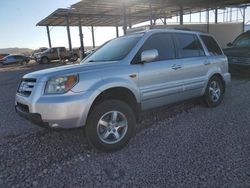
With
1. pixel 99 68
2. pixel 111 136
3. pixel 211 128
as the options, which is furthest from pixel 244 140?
pixel 99 68

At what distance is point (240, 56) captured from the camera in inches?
371

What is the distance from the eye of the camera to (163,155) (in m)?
3.54

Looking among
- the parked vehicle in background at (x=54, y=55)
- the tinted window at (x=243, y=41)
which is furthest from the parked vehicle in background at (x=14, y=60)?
the tinted window at (x=243, y=41)

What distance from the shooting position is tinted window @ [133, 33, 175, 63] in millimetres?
4366

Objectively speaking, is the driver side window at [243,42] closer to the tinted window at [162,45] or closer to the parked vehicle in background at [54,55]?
the tinted window at [162,45]

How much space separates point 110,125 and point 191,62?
232 centimetres

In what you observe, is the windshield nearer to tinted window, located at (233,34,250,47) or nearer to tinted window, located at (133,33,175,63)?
tinted window, located at (133,33,175,63)

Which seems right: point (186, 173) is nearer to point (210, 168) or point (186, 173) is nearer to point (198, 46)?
point (210, 168)

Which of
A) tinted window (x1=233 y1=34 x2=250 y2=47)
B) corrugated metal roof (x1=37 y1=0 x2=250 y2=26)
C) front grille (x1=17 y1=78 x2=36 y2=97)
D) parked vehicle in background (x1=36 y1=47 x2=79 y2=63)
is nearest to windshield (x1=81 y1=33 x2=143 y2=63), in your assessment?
front grille (x1=17 y1=78 x2=36 y2=97)

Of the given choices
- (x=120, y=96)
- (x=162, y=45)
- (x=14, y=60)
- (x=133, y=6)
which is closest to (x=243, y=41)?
(x=162, y=45)

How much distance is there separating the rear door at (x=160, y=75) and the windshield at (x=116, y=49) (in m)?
0.23

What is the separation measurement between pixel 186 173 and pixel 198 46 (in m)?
3.27

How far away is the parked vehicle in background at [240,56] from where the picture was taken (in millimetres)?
9266

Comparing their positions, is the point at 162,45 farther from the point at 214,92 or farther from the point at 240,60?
the point at 240,60
